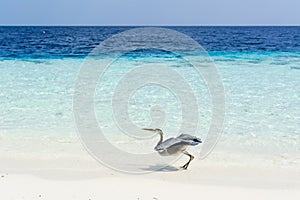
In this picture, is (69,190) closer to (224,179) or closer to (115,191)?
(115,191)

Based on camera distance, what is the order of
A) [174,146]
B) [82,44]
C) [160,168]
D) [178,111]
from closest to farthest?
[174,146]
[160,168]
[178,111]
[82,44]

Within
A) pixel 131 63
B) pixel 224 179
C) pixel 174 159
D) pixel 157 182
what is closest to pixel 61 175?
pixel 157 182

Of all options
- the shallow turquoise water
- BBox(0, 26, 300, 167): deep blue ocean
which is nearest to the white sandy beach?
BBox(0, 26, 300, 167): deep blue ocean

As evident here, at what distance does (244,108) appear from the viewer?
8039 millimetres

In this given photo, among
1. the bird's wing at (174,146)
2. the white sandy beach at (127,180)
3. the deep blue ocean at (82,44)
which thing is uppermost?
the deep blue ocean at (82,44)

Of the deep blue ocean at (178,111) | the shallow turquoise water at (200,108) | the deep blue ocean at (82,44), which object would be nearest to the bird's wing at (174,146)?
the deep blue ocean at (178,111)

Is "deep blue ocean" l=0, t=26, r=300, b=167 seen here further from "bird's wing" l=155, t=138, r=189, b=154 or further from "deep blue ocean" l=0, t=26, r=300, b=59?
"deep blue ocean" l=0, t=26, r=300, b=59

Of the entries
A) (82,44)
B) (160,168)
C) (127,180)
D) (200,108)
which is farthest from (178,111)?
(82,44)

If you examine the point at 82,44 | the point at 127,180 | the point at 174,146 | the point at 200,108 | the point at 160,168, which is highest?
the point at 82,44

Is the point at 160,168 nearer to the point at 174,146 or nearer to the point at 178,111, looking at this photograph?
the point at 174,146

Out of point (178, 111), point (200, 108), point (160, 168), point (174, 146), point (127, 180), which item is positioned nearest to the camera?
point (127, 180)

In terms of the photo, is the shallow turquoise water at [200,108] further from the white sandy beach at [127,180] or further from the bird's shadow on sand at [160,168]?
the bird's shadow on sand at [160,168]

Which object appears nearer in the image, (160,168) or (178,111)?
(160,168)

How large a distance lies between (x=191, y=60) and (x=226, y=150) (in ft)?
41.4
